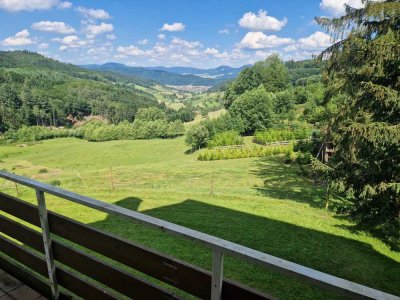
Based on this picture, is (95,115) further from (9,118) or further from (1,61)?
(1,61)

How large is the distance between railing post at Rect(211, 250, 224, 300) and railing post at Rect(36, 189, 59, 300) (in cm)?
138

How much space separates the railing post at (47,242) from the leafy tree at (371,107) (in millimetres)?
6825

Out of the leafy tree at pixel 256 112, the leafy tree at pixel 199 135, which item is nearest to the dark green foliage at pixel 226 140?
the leafy tree at pixel 199 135

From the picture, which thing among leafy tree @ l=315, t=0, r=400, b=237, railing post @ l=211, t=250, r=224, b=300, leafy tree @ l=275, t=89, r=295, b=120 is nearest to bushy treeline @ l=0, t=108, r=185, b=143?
leafy tree @ l=275, t=89, r=295, b=120

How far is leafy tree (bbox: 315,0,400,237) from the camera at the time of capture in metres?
6.91

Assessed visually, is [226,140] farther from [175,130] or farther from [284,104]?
[175,130]

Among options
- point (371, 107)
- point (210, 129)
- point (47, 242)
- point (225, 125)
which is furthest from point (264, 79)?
point (47, 242)

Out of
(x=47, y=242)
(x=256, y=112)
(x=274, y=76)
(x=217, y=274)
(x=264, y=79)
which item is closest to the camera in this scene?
(x=217, y=274)

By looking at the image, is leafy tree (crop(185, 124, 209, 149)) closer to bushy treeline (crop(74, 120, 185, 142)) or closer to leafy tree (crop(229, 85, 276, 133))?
leafy tree (crop(229, 85, 276, 133))

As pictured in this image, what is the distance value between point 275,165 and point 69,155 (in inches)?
1435

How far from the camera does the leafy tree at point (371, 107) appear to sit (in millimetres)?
6910

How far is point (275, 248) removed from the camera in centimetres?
640

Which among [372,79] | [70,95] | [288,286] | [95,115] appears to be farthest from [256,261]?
[70,95]

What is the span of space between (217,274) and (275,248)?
5.29 m
